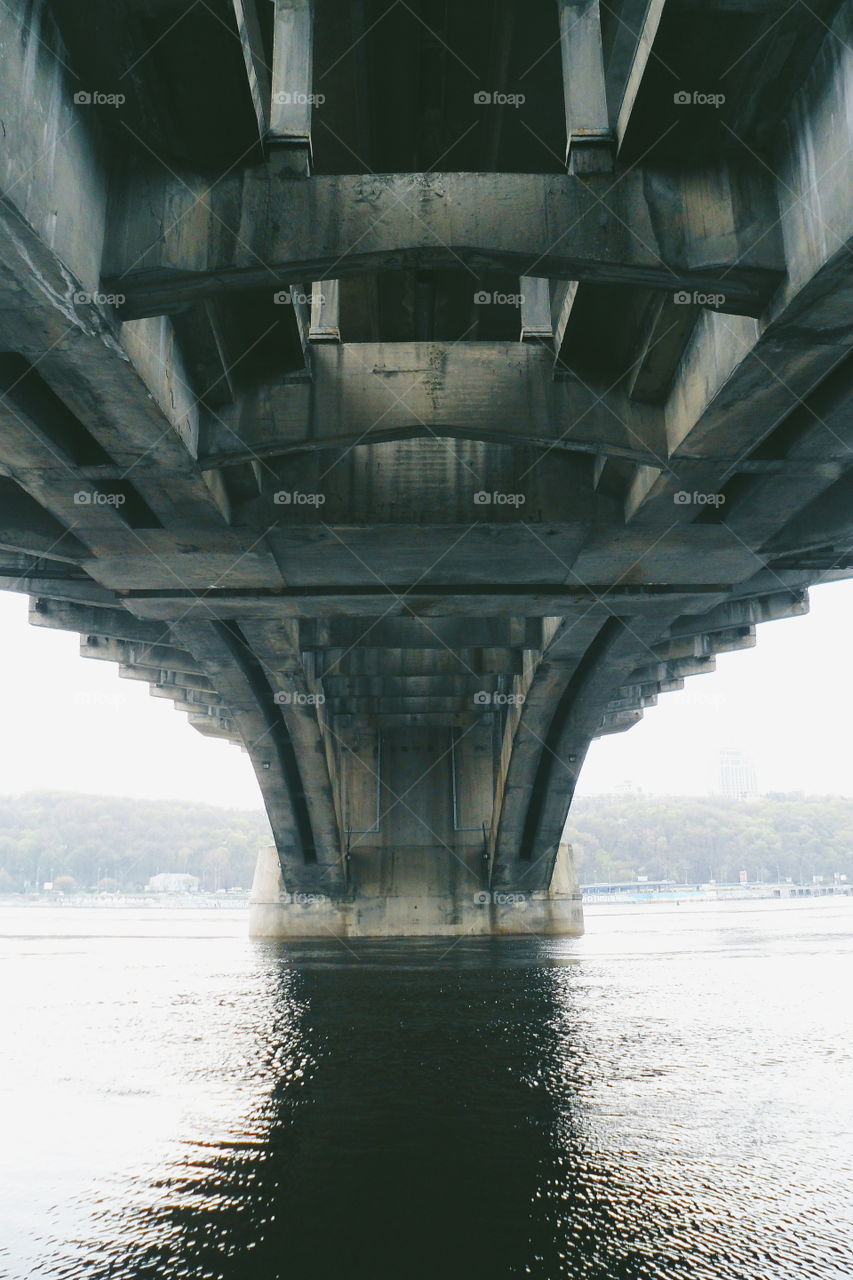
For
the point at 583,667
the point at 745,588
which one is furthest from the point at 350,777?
the point at 745,588

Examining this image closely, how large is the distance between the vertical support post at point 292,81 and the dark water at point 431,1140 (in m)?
7.34

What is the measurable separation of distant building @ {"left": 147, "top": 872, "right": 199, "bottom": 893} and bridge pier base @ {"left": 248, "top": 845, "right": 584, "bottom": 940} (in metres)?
156

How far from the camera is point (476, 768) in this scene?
33.0m

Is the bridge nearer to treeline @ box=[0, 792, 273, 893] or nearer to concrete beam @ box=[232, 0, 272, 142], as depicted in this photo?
concrete beam @ box=[232, 0, 272, 142]

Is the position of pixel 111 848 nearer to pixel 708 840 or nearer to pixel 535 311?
pixel 708 840

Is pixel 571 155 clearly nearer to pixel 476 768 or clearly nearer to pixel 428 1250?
pixel 428 1250

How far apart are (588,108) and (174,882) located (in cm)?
19236

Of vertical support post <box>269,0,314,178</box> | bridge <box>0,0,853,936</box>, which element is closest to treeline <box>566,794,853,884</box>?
bridge <box>0,0,853,936</box>

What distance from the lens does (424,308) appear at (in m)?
13.7

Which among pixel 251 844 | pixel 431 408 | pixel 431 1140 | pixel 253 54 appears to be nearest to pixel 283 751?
pixel 431 408

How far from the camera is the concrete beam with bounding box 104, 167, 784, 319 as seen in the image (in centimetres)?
755

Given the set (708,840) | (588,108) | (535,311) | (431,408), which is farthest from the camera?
(708,840)

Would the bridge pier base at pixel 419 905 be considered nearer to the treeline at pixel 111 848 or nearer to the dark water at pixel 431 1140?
the dark water at pixel 431 1140

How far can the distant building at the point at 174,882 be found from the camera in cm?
18012
